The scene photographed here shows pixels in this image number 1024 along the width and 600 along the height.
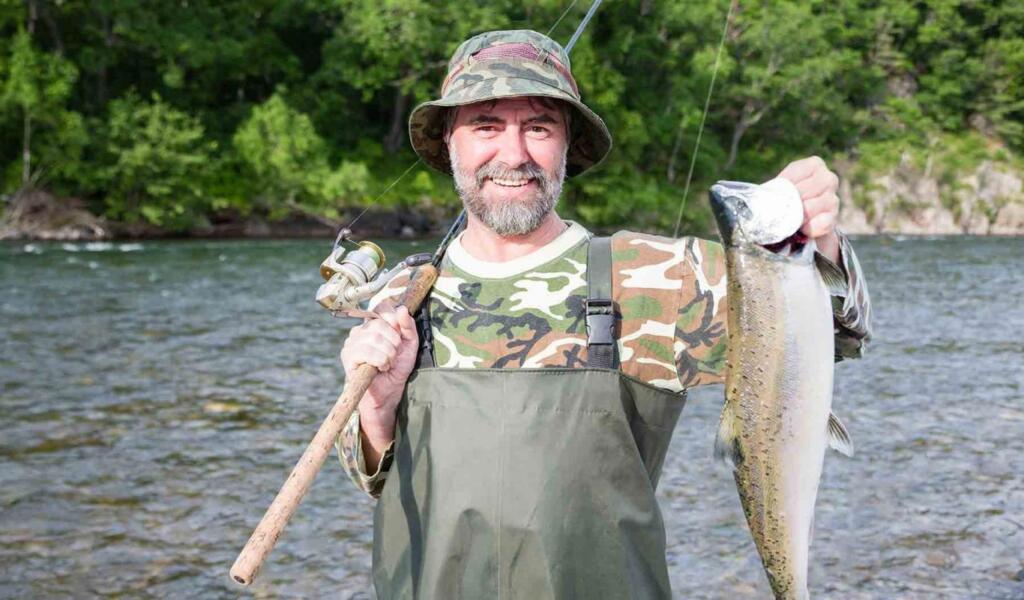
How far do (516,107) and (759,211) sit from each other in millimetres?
840

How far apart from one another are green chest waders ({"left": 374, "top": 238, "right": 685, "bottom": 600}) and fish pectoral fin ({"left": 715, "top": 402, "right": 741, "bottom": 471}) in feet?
0.60

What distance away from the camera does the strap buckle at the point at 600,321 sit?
100 inches

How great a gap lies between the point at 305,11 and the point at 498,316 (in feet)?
123

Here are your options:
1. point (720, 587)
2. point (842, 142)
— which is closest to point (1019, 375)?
point (720, 587)

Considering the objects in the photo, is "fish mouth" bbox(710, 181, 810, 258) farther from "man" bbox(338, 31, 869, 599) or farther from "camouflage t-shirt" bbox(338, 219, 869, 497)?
"camouflage t-shirt" bbox(338, 219, 869, 497)

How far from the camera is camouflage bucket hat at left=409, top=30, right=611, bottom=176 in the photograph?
8.76 feet

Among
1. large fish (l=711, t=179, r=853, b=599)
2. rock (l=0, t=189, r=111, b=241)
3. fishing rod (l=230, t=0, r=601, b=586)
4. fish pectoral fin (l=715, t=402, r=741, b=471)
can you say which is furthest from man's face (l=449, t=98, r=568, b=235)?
rock (l=0, t=189, r=111, b=241)

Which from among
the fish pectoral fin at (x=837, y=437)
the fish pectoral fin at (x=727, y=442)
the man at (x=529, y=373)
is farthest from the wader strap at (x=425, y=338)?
the fish pectoral fin at (x=837, y=437)

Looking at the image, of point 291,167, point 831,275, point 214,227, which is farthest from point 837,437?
point 291,167

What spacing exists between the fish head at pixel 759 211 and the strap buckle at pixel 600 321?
1.46ft

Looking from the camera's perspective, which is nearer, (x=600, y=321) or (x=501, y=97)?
(x=600, y=321)

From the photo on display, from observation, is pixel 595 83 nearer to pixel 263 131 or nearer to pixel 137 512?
pixel 263 131

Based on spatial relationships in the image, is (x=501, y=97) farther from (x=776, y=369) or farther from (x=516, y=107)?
(x=776, y=369)

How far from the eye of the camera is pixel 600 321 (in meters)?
2.56
